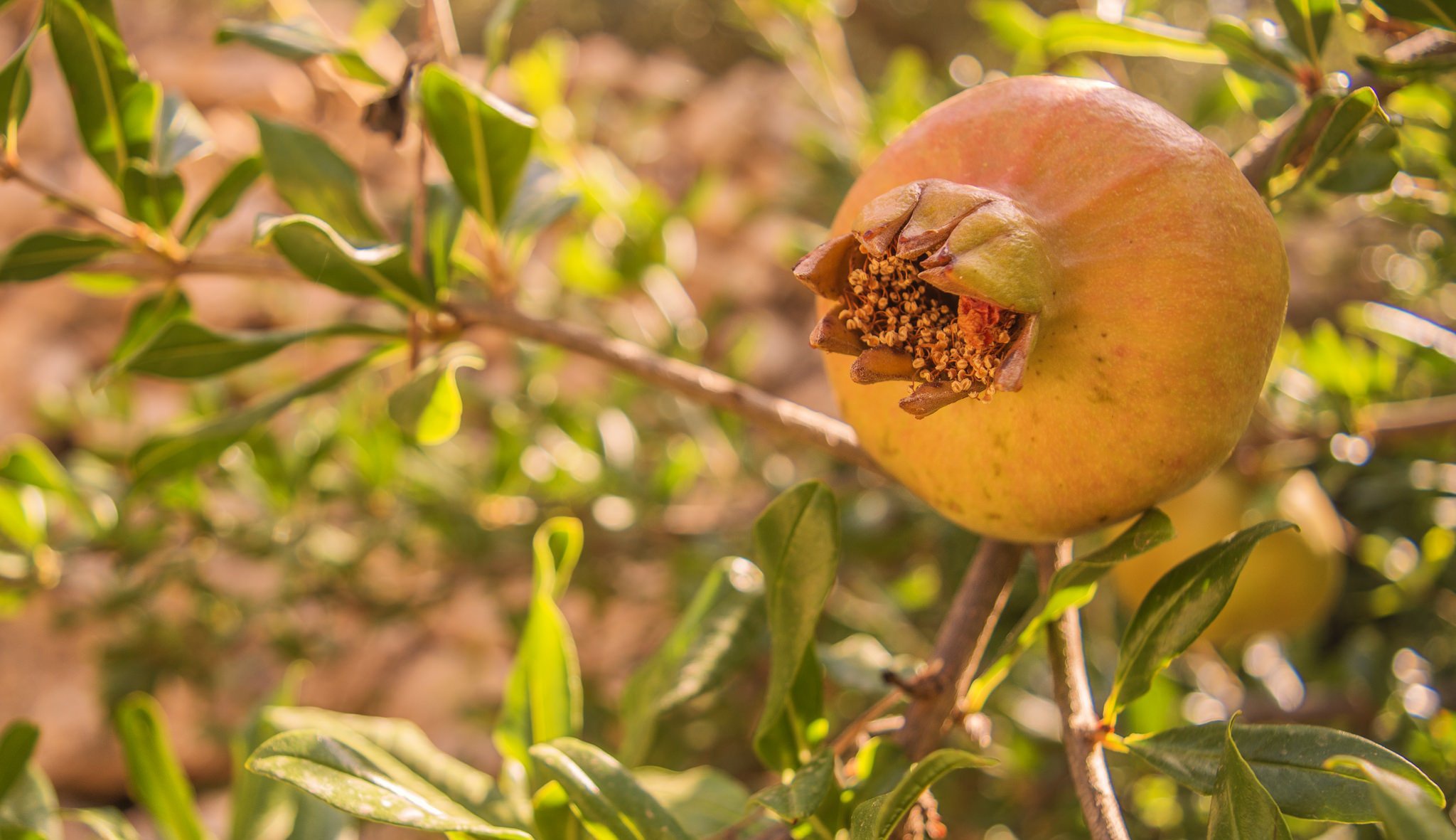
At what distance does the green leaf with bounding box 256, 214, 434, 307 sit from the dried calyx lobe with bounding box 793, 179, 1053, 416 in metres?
0.25

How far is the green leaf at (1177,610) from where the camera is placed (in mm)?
414

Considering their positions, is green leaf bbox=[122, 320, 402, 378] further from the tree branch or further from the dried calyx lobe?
the dried calyx lobe

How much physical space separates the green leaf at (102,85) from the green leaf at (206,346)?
0.40 ft

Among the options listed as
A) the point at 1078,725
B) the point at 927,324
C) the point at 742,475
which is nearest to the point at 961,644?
the point at 1078,725

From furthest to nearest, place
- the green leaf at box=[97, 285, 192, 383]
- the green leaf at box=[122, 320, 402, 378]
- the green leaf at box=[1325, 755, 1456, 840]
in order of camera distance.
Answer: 1. the green leaf at box=[97, 285, 192, 383]
2. the green leaf at box=[122, 320, 402, 378]
3. the green leaf at box=[1325, 755, 1456, 840]

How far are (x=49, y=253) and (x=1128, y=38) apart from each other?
73 cm

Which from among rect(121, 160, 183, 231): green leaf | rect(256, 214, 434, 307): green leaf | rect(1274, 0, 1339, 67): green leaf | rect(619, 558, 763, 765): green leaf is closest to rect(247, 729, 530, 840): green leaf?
rect(619, 558, 763, 765): green leaf

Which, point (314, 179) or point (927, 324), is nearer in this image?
point (927, 324)

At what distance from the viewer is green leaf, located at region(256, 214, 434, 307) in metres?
0.49

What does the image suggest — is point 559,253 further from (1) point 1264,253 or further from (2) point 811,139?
Result: (1) point 1264,253

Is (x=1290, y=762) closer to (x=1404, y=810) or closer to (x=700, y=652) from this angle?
(x=1404, y=810)

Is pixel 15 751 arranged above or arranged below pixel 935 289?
below

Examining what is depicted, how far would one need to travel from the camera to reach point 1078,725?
0.45 metres

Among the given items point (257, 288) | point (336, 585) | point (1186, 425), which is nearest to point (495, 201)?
point (1186, 425)
